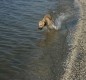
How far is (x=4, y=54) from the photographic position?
10.8 meters

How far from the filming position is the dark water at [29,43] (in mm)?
9805

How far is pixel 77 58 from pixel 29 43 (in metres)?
2.42

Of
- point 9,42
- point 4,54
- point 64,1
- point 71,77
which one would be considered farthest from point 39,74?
point 64,1

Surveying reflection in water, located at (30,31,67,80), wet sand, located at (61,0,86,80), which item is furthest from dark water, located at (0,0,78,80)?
wet sand, located at (61,0,86,80)

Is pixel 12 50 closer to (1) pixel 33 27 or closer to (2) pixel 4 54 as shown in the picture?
(2) pixel 4 54

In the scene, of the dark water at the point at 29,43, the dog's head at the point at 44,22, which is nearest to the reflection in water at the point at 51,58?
the dark water at the point at 29,43

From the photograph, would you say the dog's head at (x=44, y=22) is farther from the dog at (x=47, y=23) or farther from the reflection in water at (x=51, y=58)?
the reflection in water at (x=51, y=58)

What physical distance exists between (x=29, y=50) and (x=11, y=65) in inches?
58.0

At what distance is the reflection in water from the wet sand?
272 mm

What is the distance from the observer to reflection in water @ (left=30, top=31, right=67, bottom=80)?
9.62 meters

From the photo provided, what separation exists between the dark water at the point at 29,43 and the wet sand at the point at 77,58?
264 mm

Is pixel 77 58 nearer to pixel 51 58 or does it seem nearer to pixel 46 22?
pixel 51 58

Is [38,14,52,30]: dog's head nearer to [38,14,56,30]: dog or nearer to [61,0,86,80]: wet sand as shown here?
[38,14,56,30]: dog

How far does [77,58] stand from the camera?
1051cm
